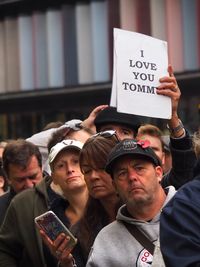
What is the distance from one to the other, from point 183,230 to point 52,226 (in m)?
1.17

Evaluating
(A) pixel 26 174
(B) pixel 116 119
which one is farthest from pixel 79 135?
(A) pixel 26 174

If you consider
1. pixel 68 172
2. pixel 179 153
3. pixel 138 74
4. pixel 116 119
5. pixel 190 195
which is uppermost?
pixel 138 74

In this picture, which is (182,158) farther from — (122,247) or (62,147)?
(122,247)

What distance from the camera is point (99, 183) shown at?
340 centimetres

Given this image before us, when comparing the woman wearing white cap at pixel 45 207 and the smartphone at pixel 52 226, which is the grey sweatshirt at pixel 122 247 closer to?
the smartphone at pixel 52 226

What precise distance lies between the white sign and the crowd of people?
0.21ft

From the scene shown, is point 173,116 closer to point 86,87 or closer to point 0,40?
point 86,87

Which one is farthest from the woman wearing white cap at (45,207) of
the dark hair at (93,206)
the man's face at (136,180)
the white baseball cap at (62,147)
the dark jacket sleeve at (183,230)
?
the dark jacket sleeve at (183,230)

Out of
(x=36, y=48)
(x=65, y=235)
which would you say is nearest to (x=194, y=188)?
(x=65, y=235)

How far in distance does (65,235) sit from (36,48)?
6.43 meters

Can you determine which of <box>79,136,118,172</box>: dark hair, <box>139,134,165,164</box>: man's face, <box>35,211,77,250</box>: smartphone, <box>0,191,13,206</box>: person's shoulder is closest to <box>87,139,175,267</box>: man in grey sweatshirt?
<box>35,211,77,250</box>: smartphone

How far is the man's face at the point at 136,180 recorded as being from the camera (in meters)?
2.96

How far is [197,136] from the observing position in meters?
2.46

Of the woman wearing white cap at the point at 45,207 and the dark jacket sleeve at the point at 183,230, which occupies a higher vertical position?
the dark jacket sleeve at the point at 183,230
